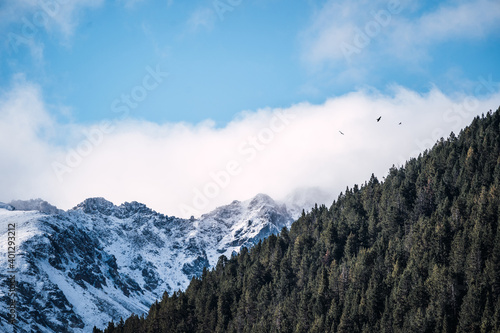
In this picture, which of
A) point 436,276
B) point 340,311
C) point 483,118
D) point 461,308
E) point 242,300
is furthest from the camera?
point 483,118

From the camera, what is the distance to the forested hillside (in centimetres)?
12112

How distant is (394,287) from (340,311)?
51.4ft

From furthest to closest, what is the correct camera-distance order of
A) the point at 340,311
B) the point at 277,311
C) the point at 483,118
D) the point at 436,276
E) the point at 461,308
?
the point at 483,118
the point at 277,311
the point at 340,311
the point at 436,276
the point at 461,308

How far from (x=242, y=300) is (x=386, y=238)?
49341 millimetres

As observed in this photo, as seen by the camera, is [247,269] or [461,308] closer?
[461,308]

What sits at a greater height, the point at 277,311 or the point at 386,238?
the point at 386,238

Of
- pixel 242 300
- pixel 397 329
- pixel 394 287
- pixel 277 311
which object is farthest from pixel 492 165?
pixel 242 300

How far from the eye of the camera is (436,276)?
124 metres

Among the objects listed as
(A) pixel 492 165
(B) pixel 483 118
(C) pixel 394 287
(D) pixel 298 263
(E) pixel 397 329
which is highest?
(B) pixel 483 118

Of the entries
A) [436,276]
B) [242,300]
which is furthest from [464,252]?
[242,300]

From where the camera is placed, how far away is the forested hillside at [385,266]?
12112 cm

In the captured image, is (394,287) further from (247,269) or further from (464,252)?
(247,269)

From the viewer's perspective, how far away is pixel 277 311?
149875 millimetres

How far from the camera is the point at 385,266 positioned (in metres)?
140
